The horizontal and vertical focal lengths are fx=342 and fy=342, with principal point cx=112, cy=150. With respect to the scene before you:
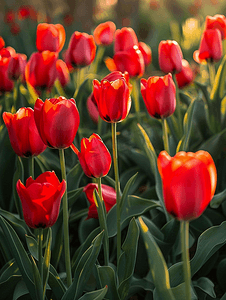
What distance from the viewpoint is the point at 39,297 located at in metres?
0.74

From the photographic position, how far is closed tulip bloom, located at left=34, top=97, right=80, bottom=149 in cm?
68

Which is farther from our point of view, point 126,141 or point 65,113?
point 126,141

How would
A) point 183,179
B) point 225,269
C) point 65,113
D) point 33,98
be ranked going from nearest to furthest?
point 183,179 < point 65,113 < point 225,269 < point 33,98

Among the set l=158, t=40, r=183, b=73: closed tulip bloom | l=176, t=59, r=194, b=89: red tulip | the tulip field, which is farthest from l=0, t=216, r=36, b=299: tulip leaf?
l=176, t=59, r=194, b=89: red tulip

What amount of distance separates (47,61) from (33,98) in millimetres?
388

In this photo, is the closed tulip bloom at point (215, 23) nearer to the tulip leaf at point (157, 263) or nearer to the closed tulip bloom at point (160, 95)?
the closed tulip bloom at point (160, 95)

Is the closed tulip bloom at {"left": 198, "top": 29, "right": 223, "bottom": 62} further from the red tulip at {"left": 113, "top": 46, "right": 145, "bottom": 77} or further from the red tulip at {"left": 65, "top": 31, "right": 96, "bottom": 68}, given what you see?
the red tulip at {"left": 65, "top": 31, "right": 96, "bottom": 68}

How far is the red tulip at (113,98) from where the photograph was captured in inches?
29.4

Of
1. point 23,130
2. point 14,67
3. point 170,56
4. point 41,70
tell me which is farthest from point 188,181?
point 14,67

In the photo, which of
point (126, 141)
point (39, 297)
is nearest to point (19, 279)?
point (39, 297)

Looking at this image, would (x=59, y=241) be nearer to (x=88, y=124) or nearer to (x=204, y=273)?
(x=204, y=273)

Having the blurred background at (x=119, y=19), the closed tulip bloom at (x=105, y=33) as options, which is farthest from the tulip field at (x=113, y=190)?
the blurred background at (x=119, y=19)

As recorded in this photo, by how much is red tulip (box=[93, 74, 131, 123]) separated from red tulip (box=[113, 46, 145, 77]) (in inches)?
17.3

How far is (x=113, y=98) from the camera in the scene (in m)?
0.75
